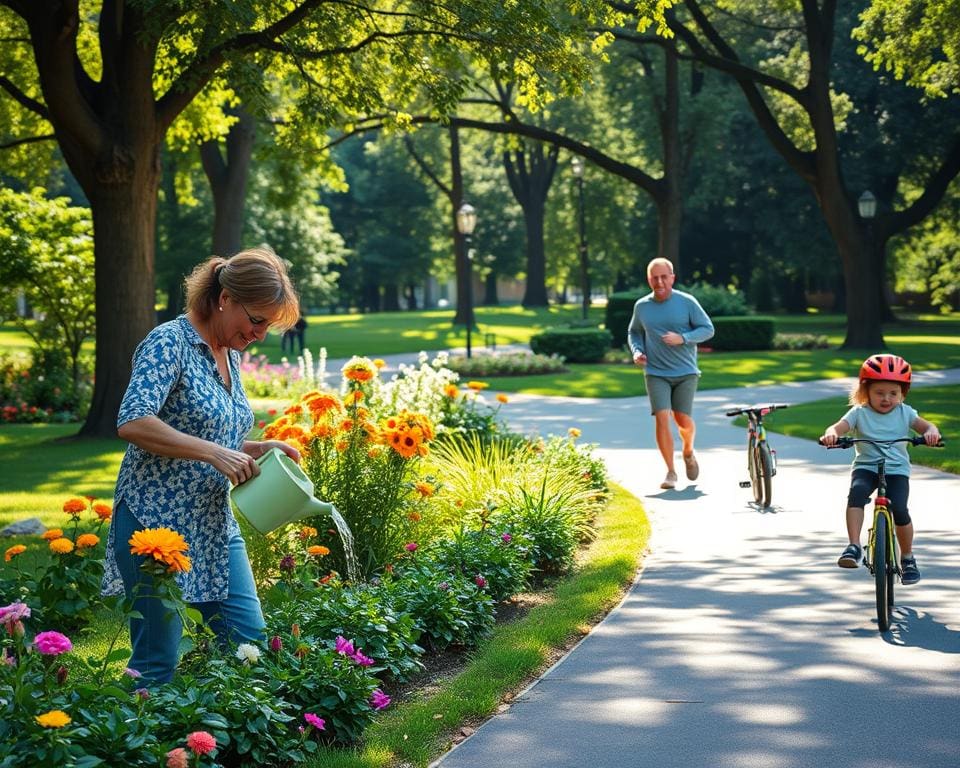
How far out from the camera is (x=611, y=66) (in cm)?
4622

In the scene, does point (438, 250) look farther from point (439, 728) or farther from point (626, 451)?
point (439, 728)

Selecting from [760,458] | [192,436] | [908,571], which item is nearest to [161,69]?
[760,458]

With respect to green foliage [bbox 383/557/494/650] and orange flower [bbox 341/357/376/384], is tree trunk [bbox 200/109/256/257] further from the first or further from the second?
green foliage [bbox 383/557/494/650]

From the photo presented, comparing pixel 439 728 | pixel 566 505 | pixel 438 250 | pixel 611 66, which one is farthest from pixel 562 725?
pixel 438 250

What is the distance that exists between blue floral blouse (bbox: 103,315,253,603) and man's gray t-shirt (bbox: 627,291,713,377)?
315 inches

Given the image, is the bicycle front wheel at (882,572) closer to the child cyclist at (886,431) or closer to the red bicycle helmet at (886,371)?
the child cyclist at (886,431)

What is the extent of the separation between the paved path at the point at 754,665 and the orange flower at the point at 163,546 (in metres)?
1.56

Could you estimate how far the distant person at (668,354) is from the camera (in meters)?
12.1

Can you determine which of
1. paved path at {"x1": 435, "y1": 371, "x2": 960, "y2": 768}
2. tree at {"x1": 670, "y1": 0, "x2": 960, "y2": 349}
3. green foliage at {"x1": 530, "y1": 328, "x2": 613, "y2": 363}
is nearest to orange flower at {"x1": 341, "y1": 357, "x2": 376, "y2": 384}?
paved path at {"x1": 435, "y1": 371, "x2": 960, "y2": 768}

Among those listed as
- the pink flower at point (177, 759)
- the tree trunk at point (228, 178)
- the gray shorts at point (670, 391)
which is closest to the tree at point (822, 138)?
the tree trunk at point (228, 178)

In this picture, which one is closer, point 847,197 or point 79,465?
point 79,465

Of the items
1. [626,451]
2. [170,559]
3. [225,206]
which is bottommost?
[626,451]

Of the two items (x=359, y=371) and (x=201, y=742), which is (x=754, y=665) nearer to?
(x=359, y=371)

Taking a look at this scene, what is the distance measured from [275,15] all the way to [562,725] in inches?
474
